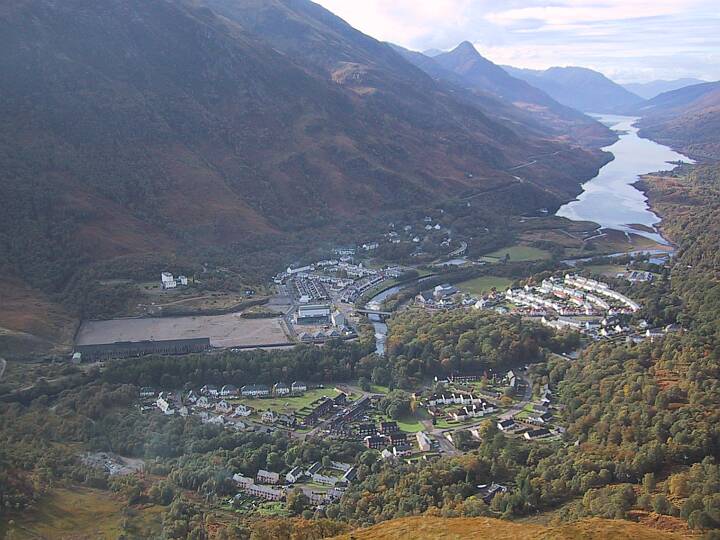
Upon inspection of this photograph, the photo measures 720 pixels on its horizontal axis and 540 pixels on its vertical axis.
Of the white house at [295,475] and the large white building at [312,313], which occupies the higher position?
the large white building at [312,313]

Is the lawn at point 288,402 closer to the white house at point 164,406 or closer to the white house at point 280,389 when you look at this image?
the white house at point 280,389

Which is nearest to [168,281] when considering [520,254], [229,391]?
[229,391]

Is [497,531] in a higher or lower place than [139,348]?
higher

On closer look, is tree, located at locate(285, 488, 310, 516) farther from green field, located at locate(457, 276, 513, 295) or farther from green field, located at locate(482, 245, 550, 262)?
green field, located at locate(482, 245, 550, 262)

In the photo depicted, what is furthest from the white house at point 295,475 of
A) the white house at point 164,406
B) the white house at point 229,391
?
the white house at point 229,391

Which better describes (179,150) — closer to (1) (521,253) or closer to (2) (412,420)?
(1) (521,253)

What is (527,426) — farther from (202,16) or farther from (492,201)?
(202,16)

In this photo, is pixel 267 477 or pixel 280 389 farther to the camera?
pixel 280 389
